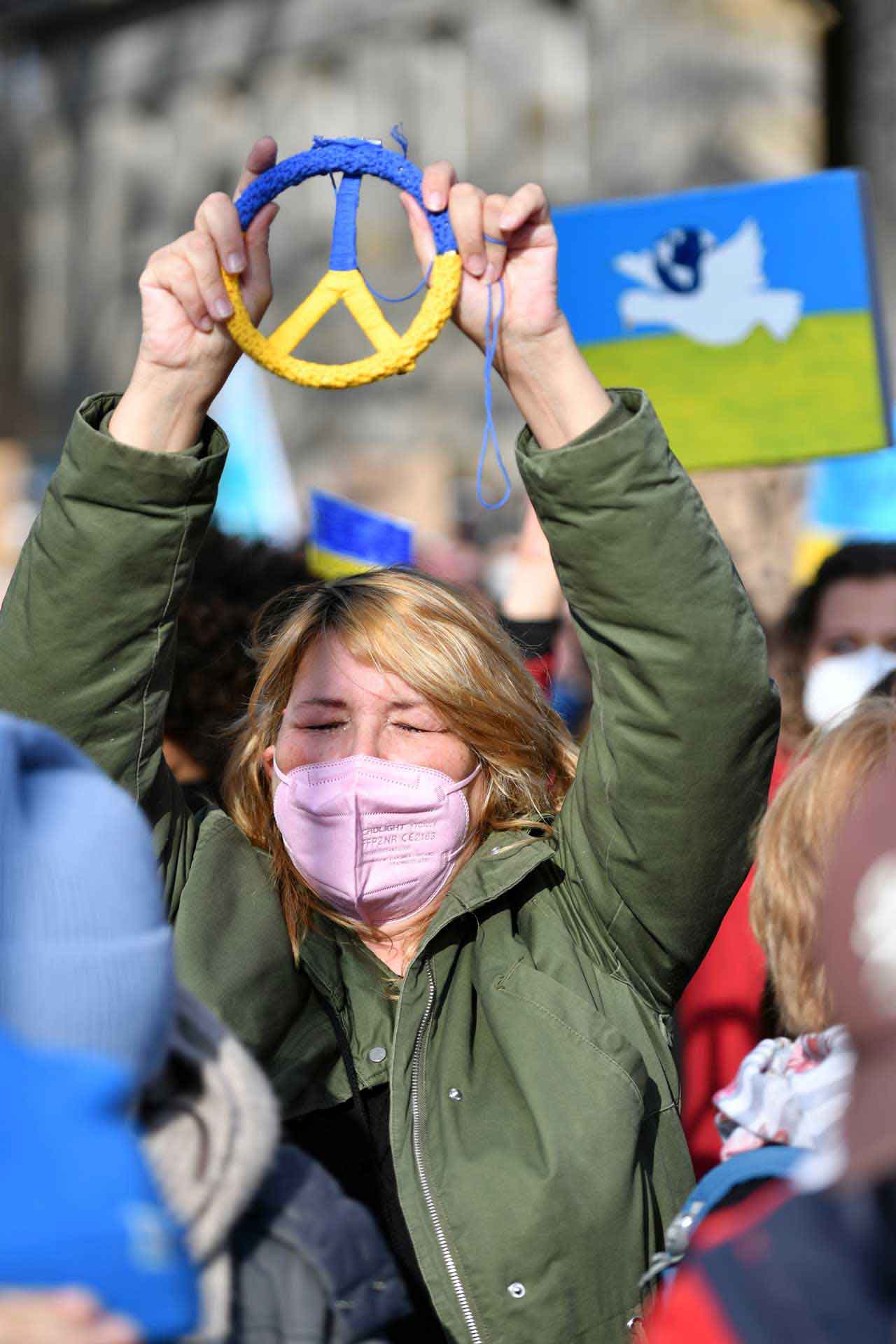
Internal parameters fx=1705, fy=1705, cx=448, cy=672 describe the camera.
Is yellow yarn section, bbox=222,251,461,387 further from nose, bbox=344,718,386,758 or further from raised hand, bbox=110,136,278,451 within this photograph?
nose, bbox=344,718,386,758

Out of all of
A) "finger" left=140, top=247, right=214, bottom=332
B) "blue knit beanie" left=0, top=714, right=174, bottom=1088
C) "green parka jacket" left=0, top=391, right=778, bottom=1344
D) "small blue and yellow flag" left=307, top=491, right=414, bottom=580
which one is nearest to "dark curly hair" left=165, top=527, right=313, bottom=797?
"small blue and yellow flag" left=307, top=491, right=414, bottom=580

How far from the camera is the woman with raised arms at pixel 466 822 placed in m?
1.81

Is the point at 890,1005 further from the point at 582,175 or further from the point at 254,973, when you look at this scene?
the point at 582,175

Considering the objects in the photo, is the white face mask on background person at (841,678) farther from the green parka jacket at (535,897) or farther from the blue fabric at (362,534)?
the green parka jacket at (535,897)

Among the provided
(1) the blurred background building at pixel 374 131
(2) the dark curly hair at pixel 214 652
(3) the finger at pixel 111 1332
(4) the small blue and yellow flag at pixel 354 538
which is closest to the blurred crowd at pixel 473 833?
(3) the finger at pixel 111 1332

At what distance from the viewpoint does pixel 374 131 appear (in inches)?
434

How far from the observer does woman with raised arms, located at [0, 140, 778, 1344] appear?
71.1 inches

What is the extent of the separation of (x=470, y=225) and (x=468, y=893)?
2.50 ft

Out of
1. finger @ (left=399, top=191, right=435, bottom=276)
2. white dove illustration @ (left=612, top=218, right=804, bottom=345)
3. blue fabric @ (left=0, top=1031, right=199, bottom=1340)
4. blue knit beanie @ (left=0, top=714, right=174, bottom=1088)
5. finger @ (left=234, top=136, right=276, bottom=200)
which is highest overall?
finger @ (left=234, top=136, right=276, bottom=200)

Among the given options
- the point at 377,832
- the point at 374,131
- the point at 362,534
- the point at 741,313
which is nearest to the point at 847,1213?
the point at 377,832

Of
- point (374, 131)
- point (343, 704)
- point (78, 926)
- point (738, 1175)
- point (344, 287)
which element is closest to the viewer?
point (78, 926)

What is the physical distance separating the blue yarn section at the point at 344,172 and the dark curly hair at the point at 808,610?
1.72 m

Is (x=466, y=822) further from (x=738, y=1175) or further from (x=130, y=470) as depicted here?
(x=738, y=1175)

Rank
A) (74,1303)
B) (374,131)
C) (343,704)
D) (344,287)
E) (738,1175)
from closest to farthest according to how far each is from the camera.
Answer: (74,1303) < (738,1175) < (344,287) < (343,704) < (374,131)
